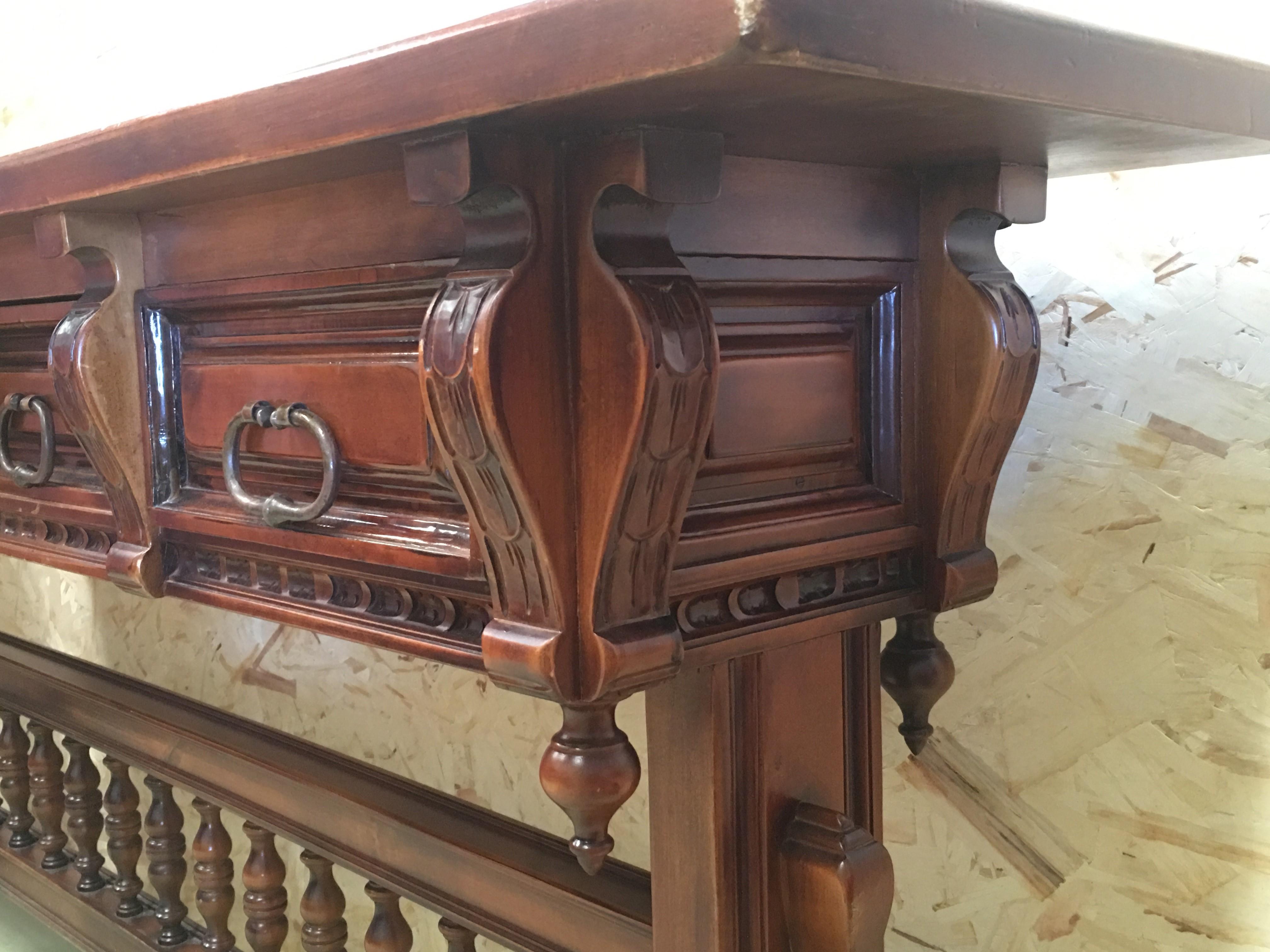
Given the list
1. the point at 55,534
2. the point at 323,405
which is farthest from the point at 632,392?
the point at 55,534

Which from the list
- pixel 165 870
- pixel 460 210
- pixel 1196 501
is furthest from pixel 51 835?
pixel 1196 501

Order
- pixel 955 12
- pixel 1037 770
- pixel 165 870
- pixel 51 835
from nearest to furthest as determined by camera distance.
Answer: pixel 955 12 < pixel 1037 770 < pixel 165 870 < pixel 51 835

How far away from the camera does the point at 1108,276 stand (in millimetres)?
815

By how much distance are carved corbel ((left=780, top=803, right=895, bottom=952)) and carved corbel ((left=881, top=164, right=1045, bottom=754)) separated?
0.50ft

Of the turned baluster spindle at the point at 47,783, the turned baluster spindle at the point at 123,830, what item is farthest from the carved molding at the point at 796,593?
the turned baluster spindle at the point at 47,783

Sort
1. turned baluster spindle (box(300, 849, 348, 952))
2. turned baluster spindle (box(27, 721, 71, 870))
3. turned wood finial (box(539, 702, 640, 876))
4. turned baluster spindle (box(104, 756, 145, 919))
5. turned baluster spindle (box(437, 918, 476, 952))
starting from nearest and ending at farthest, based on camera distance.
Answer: turned wood finial (box(539, 702, 640, 876)) → turned baluster spindle (box(437, 918, 476, 952)) → turned baluster spindle (box(300, 849, 348, 952)) → turned baluster spindle (box(104, 756, 145, 919)) → turned baluster spindle (box(27, 721, 71, 870))

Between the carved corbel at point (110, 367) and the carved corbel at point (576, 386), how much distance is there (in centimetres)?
34

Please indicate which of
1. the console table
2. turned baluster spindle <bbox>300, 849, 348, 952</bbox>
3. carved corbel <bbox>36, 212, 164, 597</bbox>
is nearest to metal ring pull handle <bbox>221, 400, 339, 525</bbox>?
the console table

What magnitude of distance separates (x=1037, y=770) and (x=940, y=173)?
0.49 m

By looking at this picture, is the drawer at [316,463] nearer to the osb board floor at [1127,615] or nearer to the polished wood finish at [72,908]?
the osb board floor at [1127,615]

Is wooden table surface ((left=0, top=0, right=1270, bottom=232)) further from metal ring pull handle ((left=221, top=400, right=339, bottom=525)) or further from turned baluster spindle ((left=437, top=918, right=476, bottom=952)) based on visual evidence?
turned baluster spindle ((left=437, top=918, right=476, bottom=952))

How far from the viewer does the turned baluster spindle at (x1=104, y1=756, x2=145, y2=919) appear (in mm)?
1216

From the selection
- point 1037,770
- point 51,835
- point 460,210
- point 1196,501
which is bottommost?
point 51,835

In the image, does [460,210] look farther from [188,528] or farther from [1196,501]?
[1196,501]
